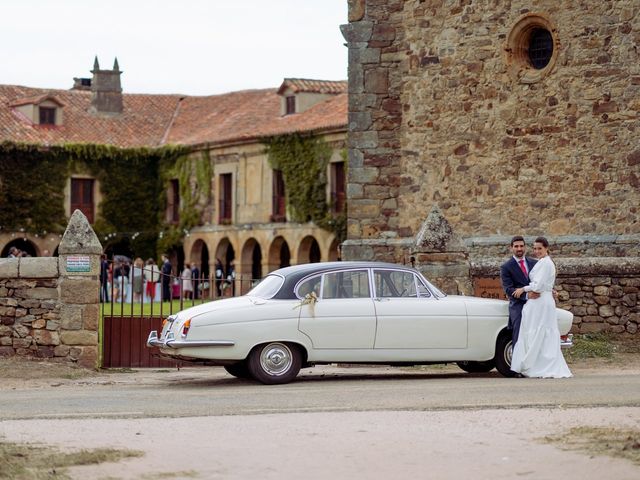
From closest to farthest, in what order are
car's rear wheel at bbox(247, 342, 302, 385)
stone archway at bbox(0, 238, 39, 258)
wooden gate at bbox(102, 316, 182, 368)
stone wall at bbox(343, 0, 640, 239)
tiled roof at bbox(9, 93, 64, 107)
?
1. car's rear wheel at bbox(247, 342, 302, 385)
2. wooden gate at bbox(102, 316, 182, 368)
3. stone wall at bbox(343, 0, 640, 239)
4. stone archway at bbox(0, 238, 39, 258)
5. tiled roof at bbox(9, 93, 64, 107)

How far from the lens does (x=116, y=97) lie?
64.4m

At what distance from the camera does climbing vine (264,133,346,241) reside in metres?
55.0

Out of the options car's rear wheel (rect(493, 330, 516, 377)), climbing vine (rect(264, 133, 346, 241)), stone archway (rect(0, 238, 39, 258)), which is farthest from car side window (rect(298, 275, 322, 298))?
stone archway (rect(0, 238, 39, 258))

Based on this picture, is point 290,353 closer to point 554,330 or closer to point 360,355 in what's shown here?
point 360,355

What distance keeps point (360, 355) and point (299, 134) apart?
41.2 m

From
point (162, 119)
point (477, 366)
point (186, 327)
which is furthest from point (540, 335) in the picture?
point (162, 119)

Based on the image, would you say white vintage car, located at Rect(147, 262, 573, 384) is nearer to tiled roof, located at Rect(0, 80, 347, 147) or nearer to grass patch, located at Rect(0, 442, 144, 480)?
grass patch, located at Rect(0, 442, 144, 480)

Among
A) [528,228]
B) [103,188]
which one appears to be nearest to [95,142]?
[103,188]

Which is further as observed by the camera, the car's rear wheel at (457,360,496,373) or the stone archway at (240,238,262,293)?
the stone archway at (240,238,262,293)

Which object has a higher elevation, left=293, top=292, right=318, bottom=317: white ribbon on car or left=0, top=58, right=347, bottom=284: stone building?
left=0, top=58, right=347, bottom=284: stone building

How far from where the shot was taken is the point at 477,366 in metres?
16.1

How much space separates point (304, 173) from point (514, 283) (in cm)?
4029

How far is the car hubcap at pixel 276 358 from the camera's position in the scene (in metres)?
14.7

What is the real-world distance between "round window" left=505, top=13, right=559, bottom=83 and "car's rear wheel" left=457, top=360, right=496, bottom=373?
6.92 meters
